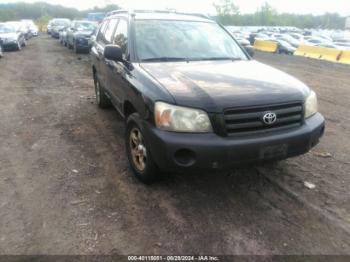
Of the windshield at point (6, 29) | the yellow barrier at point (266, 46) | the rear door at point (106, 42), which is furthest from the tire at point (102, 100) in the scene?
the yellow barrier at point (266, 46)

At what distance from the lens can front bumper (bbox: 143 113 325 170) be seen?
3.13 metres

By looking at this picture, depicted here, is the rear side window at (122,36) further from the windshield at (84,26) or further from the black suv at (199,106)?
the windshield at (84,26)

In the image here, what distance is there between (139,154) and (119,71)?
1.29 m

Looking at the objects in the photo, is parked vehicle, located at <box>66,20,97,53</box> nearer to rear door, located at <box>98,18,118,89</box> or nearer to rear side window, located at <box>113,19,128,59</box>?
rear door, located at <box>98,18,118,89</box>

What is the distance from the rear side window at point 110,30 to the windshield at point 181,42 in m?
0.98

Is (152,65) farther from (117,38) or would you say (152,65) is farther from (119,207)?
(119,207)

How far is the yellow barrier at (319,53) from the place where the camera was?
18.0 m

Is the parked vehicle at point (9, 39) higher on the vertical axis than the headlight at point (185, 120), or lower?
lower

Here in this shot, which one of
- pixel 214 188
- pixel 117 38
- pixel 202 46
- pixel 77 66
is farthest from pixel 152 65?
pixel 77 66

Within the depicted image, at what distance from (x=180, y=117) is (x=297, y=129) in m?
1.19

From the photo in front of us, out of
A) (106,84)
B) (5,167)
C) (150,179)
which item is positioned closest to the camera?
(150,179)

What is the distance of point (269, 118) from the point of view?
3.29 m

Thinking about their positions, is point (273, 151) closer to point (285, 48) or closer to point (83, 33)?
point (83, 33)

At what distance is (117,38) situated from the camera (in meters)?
5.01
